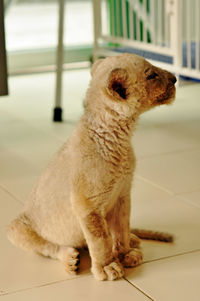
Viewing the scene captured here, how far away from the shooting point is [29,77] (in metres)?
4.60

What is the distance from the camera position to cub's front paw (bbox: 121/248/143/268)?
1.67 metres

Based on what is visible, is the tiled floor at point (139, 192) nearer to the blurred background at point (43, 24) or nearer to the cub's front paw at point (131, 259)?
the cub's front paw at point (131, 259)

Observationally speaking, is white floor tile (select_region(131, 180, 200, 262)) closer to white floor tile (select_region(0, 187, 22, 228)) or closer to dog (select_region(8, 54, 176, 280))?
dog (select_region(8, 54, 176, 280))

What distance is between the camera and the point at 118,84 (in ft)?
4.93

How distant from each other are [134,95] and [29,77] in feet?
10.3

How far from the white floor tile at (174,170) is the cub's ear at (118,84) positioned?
81 centimetres

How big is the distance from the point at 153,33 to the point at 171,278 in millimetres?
2564

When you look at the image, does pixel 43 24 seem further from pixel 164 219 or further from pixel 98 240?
pixel 98 240

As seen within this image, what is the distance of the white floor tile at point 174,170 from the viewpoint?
7.55ft

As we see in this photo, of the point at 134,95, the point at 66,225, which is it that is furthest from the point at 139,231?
the point at 134,95

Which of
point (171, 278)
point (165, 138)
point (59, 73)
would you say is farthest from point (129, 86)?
point (59, 73)

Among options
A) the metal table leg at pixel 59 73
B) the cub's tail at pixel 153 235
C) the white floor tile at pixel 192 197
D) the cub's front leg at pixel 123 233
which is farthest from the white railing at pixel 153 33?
the cub's front leg at pixel 123 233

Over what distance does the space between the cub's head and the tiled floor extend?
0.43 meters

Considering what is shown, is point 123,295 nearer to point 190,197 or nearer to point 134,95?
point 134,95
